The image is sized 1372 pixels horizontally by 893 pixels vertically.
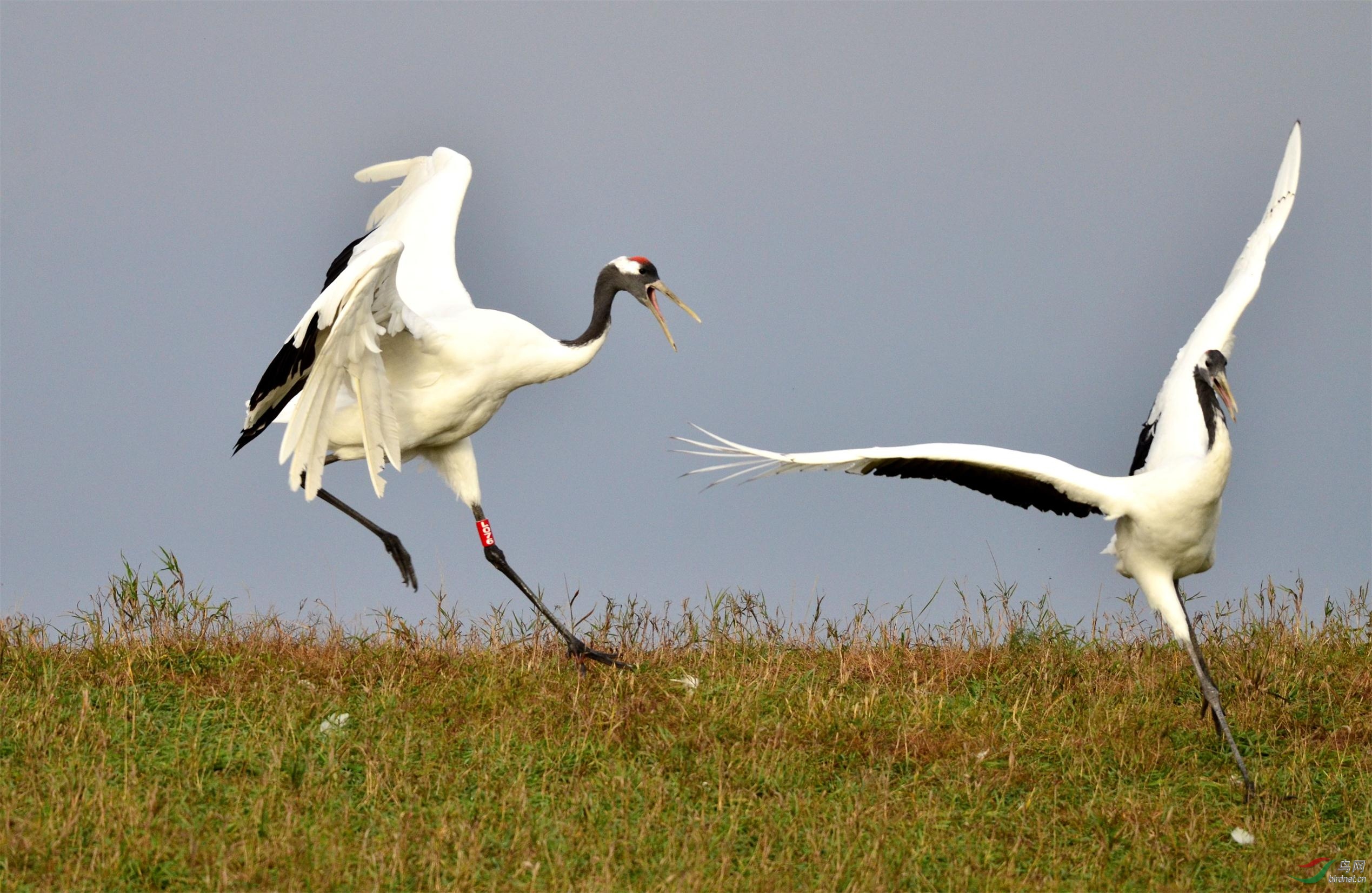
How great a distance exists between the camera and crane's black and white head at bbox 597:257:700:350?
22.7 feet

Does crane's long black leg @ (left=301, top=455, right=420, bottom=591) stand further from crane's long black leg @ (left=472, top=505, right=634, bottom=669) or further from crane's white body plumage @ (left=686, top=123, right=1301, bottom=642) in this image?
crane's white body plumage @ (left=686, top=123, right=1301, bottom=642)

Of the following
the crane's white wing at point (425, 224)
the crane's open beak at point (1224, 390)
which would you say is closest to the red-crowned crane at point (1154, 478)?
the crane's open beak at point (1224, 390)

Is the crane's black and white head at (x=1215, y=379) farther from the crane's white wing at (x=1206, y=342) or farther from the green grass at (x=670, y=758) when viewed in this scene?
the green grass at (x=670, y=758)

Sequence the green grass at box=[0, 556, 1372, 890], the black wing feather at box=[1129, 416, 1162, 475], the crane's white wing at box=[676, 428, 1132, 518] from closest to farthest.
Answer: the green grass at box=[0, 556, 1372, 890]
the crane's white wing at box=[676, 428, 1132, 518]
the black wing feather at box=[1129, 416, 1162, 475]

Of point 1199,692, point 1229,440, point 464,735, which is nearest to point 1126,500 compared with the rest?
point 1229,440

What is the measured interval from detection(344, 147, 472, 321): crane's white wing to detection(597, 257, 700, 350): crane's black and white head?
68cm

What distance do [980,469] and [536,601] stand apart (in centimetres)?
218

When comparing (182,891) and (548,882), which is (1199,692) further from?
(182,891)

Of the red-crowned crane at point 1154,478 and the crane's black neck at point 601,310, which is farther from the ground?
the crane's black neck at point 601,310

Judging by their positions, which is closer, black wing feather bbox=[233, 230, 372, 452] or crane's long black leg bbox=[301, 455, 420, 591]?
black wing feather bbox=[233, 230, 372, 452]

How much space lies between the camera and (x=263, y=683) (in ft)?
16.8

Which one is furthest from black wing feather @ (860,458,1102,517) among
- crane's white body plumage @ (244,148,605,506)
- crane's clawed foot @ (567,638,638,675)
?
crane's white body plumage @ (244,148,605,506)

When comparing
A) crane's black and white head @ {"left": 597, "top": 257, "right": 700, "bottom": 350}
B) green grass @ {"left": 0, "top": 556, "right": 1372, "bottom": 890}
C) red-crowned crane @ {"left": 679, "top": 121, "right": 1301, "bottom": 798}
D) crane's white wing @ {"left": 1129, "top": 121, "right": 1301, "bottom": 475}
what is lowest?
green grass @ {"left": 0, "top": 556, "right": 1372, "bottom": 890}

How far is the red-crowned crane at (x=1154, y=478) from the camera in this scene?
16.4 feet
